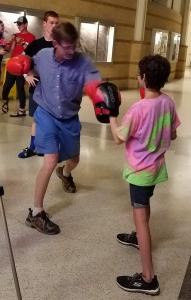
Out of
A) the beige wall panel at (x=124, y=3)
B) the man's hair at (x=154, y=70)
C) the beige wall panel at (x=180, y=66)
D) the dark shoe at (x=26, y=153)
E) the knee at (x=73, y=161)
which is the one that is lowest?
the dark shoe at (x=26, y=153)

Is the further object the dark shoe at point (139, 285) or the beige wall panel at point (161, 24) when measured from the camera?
the beige wall panel at point (161, 24)

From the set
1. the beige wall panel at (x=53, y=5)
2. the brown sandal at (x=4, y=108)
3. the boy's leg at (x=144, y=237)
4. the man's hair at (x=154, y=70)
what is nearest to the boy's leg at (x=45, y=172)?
the boy's leg at (x=144, y=237)

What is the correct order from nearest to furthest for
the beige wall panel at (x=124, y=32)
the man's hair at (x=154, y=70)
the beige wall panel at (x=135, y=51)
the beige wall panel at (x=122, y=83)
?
the man's hair at (x=154, y=70) < the beige wall panel at (x=124, y=32) < the beige wall panel at (x=122, y=83) < the beige wall panel at (x=135, y=51)

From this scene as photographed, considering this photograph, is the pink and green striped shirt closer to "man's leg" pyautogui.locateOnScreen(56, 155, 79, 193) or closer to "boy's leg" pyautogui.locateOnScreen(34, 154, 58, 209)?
"boy's leg" pyautogui.locateOnScreen(34, 154, 58, 209)

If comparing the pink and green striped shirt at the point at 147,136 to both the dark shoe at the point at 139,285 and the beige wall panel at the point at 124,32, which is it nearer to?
the dark shoe at the point at 139,285

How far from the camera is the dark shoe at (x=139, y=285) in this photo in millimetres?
2357

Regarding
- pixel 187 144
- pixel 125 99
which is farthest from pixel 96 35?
pixel 187 144

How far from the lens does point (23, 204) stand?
3.43 metres

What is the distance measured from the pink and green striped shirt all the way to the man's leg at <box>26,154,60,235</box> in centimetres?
74

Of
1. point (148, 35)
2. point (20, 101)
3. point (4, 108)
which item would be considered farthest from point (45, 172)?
point (148, 35)

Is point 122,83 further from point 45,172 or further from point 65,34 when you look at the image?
point 65,34

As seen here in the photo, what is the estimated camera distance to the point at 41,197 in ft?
9.86

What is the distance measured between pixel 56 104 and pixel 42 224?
79 centimetres

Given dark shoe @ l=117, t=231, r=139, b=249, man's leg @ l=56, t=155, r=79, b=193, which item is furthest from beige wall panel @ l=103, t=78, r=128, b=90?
dark shoe @ l=117, t=231, r=139, b=249
